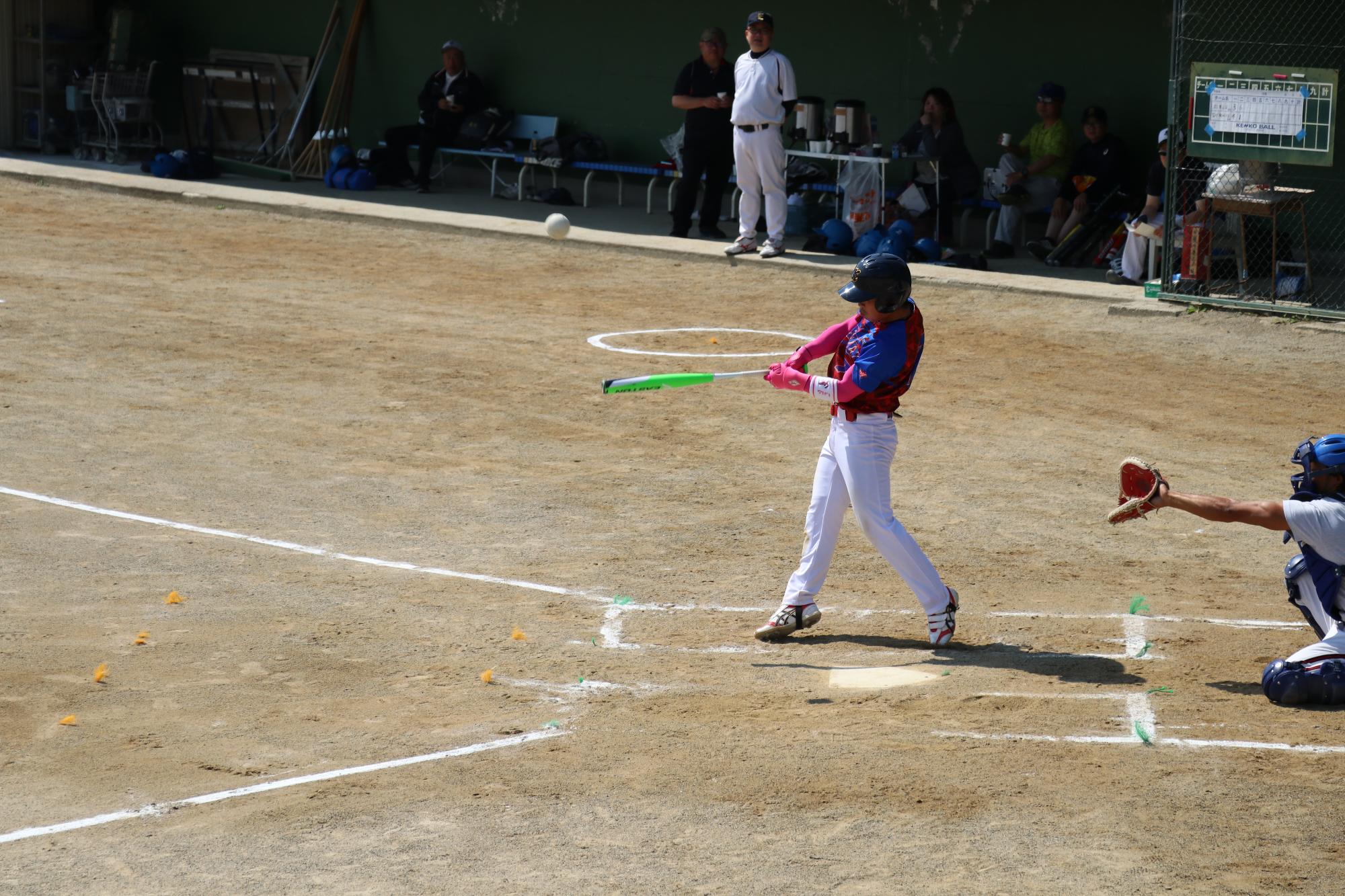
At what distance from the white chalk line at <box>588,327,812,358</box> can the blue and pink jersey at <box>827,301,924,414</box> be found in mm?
6199

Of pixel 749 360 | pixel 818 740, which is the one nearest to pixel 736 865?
pixel 818 740

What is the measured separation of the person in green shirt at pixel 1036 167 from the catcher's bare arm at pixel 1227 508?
39.8 feet

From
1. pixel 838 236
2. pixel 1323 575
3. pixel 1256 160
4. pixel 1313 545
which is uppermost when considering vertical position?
pixel 1256 160

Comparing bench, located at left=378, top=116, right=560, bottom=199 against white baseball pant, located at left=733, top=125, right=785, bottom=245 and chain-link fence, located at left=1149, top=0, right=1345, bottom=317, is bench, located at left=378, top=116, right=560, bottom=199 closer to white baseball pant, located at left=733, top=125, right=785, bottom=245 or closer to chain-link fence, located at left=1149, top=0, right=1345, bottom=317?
white baseball pant, located at left=733, top=125, right=785, bottom=245

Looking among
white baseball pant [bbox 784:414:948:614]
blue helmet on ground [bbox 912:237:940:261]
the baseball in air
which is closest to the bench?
the baseball in air

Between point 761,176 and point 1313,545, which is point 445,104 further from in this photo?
point 1313,545

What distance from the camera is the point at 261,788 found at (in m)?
5.66

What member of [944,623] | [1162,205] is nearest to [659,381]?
[944,623]

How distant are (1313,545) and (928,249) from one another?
11831 millimetres

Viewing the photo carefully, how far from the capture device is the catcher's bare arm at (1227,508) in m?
6.25

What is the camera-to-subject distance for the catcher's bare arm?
6246 mm

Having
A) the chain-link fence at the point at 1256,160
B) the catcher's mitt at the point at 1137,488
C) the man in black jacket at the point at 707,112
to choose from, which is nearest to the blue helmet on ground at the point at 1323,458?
the catcher's mitt at the point at 1137,488

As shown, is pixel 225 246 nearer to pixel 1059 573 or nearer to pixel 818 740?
pixel 1059 573

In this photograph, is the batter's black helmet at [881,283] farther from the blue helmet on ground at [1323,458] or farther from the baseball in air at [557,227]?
the baseball in air at [557,227]
